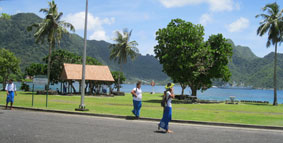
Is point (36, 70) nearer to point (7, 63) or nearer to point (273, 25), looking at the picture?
point (7, 63)

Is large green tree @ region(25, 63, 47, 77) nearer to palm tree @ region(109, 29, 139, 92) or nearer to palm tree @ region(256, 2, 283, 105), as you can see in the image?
palm tree @ region(109, 29, 139, 92)

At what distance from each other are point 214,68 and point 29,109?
2515cm

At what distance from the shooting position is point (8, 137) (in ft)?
26.9

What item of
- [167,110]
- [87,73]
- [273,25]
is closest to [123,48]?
[87,73]

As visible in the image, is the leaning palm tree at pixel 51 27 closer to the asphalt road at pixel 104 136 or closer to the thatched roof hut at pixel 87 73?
the thatched roof hut at pixel 87 73

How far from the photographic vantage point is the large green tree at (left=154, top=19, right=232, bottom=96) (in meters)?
33.9

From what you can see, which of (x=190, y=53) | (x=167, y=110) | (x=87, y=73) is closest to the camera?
(x=167, y=110)

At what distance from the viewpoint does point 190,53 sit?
1330 inches

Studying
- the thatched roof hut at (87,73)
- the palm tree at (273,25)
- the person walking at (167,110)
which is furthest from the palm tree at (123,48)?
the person walking at (167,110)

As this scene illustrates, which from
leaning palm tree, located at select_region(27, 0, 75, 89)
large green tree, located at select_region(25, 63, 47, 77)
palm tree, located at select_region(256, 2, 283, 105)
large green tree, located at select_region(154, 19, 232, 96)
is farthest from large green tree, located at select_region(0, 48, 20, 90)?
palm tree, located at select_region(256, 2, 283, 105)

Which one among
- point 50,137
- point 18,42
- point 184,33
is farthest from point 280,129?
point 18,42

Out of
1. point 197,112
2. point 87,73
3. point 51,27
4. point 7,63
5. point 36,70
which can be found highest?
point 51,27

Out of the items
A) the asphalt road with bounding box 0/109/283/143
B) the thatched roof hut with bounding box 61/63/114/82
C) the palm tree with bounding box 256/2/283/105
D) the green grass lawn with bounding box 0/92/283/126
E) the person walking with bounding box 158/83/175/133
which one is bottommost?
the green grass lawn with bounding box 0/92/283/126

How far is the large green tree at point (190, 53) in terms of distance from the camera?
33.9 m
